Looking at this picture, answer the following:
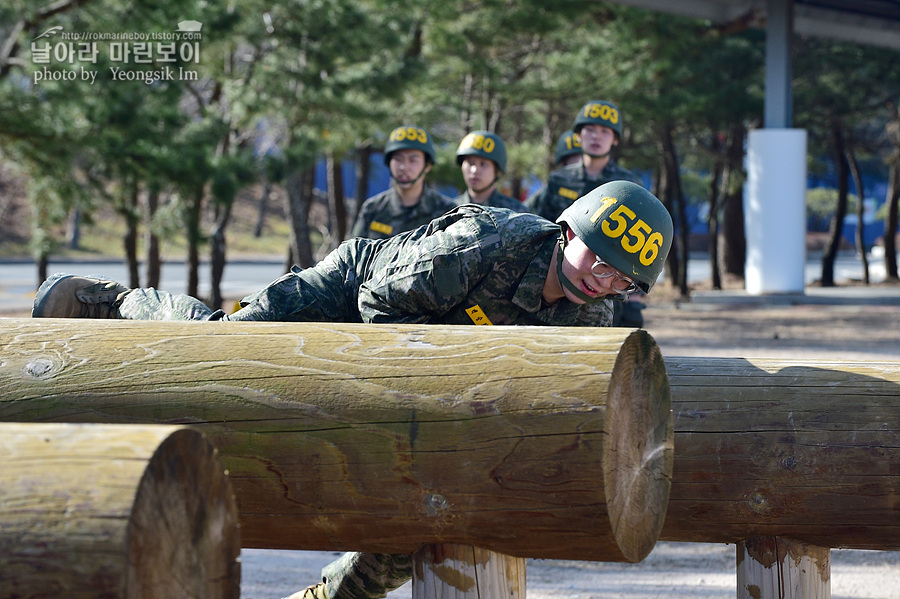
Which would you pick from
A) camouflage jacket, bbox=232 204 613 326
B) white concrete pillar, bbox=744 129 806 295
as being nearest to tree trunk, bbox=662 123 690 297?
white concrete pillar, bbox=744 129 806 295

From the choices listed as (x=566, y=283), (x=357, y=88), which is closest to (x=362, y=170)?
(x=357, y=88)

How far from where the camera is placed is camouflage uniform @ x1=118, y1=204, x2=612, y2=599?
310cm

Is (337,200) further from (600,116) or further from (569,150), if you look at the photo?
(600,116)

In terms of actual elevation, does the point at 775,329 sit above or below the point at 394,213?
below

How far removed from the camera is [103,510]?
1578mm

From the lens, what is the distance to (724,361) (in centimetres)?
280

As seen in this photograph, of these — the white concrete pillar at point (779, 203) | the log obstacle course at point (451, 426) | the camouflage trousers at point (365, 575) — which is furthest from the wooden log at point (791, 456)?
the white concrete pillar at point (779, 203)

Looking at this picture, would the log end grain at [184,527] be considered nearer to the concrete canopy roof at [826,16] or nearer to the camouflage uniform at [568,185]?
the camouflage uniform at [568,185]

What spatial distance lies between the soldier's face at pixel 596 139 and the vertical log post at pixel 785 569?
12.5 feet

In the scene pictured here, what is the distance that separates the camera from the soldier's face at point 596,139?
6145mm

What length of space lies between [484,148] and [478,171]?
243 millimetres

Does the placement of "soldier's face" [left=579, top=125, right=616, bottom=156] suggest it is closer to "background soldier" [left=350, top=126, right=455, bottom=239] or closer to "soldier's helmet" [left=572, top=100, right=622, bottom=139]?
"soldier's helmet" [left=572, top=100, right=622, bottom=139]

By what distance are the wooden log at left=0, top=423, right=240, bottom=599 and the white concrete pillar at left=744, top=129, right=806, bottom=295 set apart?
15.9 m

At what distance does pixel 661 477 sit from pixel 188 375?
1.22 meters
